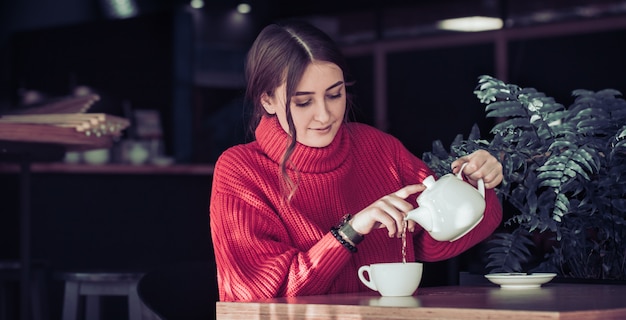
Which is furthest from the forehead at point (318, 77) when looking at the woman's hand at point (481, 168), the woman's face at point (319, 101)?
the woman's hand at point (481, 168)

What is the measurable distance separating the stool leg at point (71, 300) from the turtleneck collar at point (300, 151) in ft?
5.32

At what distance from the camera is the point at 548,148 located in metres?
2.35

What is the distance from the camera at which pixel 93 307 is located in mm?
3709

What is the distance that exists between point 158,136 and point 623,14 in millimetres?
3705

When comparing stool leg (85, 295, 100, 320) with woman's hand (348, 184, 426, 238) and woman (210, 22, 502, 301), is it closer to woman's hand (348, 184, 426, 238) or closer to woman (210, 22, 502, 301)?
woman (210, 22, 502, 301)

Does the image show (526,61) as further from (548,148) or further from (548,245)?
(548,148)

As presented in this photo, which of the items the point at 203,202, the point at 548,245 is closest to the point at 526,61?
the point at 203,202

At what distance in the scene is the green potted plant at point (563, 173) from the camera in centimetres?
228

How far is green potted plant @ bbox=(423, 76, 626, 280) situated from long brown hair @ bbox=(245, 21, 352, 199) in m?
0.44

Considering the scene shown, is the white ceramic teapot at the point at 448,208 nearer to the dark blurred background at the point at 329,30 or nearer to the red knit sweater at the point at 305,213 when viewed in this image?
the red knit sweater at the point at 305,213

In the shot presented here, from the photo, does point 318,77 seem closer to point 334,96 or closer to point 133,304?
point 334,96

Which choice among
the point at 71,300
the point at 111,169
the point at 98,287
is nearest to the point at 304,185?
the point at 98,287

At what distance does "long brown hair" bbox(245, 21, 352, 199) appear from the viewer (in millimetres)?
2064

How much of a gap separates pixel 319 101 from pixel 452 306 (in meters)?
0.72
